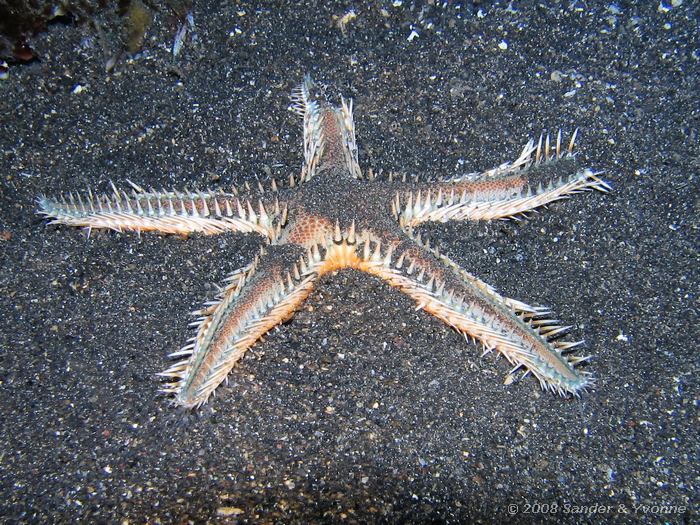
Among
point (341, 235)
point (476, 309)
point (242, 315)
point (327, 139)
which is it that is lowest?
point (476, 309)

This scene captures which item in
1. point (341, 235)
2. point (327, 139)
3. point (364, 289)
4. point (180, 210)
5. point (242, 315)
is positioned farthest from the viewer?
point (327, 139)

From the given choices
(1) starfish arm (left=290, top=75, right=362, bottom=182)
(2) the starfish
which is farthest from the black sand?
(1) starfish arm (left=290, top=75, right=362, bottom=182)

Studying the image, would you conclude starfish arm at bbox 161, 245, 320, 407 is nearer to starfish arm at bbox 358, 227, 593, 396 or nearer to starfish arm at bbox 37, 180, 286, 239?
starfish arm at bbox 37, 180, 286, 239

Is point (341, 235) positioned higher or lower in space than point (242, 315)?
higher

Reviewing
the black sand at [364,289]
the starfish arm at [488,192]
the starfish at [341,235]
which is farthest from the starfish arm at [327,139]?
the starfish arm at [488,192]

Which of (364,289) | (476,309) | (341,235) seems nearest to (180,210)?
(341,235)

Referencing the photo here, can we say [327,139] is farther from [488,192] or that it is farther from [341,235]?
[488,192]

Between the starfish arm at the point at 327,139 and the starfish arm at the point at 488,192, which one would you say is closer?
the starfish arm at the point at 488,192

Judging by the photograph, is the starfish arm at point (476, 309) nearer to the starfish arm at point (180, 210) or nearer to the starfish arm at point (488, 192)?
the starfish arm at point (488, 192)
